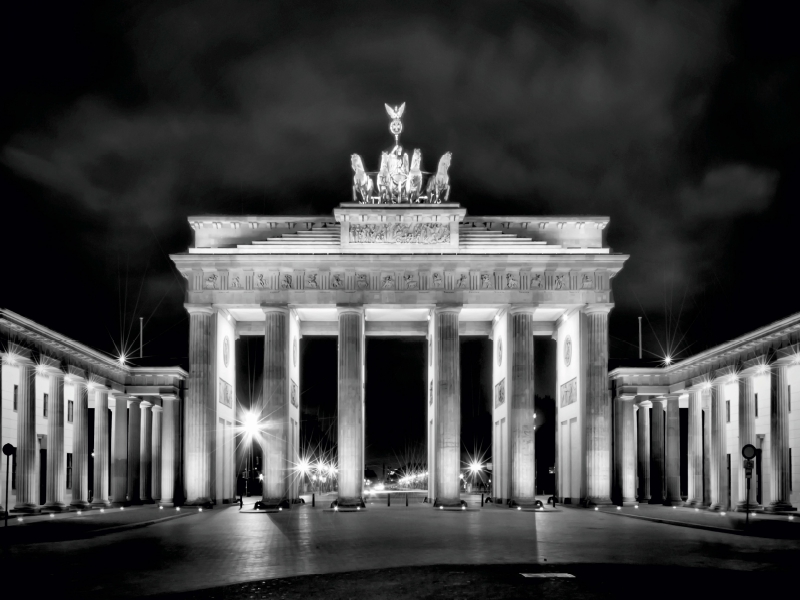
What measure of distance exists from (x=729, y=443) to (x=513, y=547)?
39.7 m

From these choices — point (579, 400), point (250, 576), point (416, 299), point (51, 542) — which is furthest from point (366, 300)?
point (250, 576)

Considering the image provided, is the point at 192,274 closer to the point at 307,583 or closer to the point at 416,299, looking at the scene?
the point at 416,299

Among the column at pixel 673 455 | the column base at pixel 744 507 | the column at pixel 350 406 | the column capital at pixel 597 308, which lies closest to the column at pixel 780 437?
the column base at pixel 744 507

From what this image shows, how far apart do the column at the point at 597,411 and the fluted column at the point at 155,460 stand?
98.0 ft

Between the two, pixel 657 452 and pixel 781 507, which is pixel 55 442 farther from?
pixel 657 452

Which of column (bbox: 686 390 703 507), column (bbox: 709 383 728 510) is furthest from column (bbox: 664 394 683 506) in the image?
column (bbox: 709 383 728 510)

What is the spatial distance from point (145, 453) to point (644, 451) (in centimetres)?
3535

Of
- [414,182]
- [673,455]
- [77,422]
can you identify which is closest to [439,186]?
[414,182]

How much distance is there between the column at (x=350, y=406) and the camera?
54.7 m

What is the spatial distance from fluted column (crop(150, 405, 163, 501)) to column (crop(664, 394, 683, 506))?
34670 millimetres

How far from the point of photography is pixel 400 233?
57406 mm

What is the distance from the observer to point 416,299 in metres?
56.7

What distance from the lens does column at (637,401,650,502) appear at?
2611 inches

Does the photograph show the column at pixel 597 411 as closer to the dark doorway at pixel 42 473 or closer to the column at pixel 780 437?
the column at pixel 780 437
